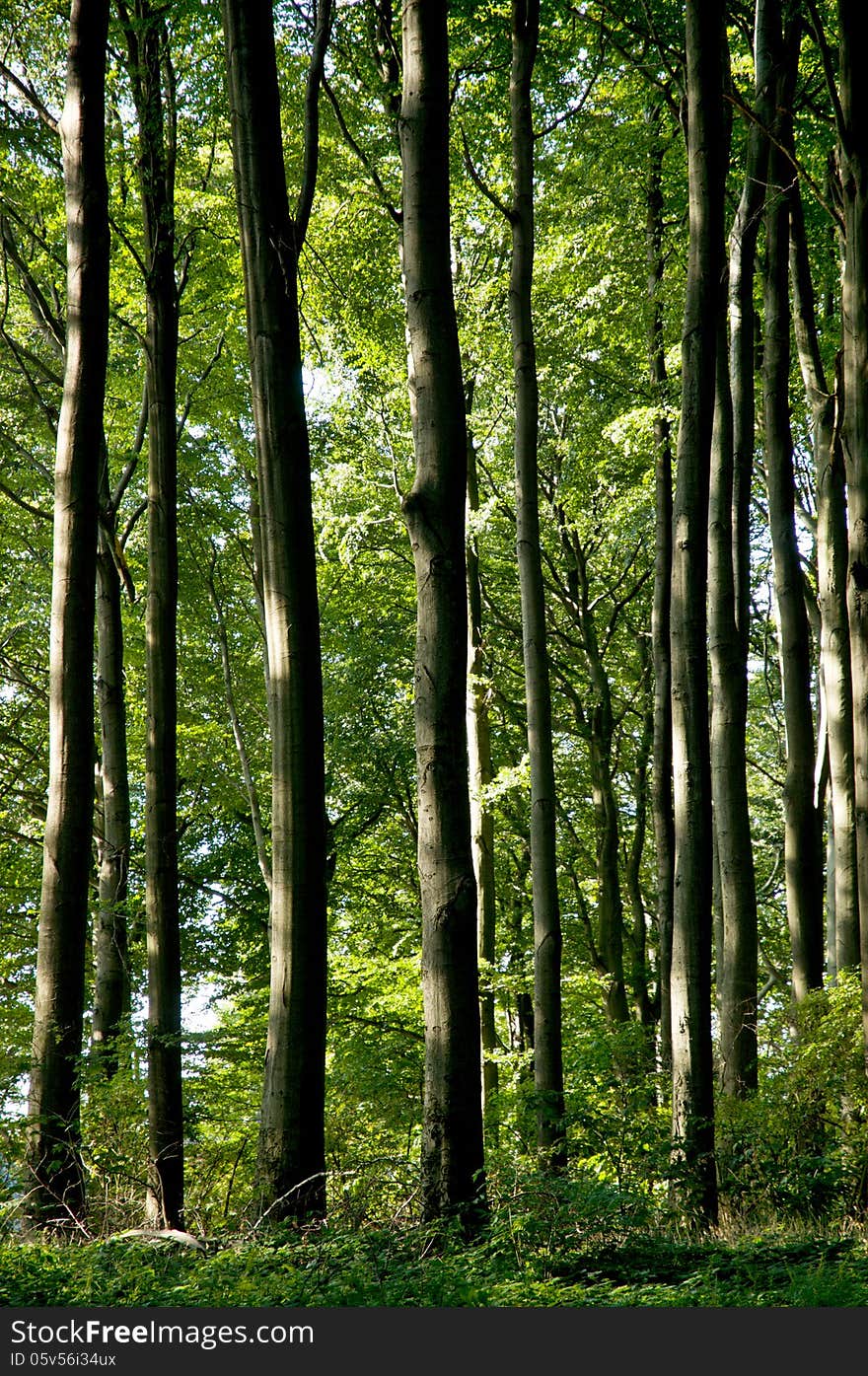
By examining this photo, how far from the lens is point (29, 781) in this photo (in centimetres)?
1791

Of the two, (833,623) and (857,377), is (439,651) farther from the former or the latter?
(833,623)

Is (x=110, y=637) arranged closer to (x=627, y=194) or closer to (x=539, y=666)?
(x=539, y=666)

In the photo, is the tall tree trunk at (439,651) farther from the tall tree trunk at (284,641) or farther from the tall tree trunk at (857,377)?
the tall tree trunk at (857,377)

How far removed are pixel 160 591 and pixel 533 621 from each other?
11.2 ft

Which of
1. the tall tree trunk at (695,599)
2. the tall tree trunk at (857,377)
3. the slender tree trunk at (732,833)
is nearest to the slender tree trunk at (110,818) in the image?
the slender tree trunk at (732,833)

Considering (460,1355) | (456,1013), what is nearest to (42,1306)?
(460,1355)

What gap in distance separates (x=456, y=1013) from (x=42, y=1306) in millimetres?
2178

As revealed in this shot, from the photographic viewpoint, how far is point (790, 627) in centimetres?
985

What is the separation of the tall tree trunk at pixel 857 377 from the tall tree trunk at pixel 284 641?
2.78m

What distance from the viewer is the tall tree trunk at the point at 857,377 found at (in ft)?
17.9

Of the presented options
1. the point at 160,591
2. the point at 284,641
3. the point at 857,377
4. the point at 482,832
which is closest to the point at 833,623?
the point at 857,377

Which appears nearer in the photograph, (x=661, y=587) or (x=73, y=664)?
(x=73, y=664)

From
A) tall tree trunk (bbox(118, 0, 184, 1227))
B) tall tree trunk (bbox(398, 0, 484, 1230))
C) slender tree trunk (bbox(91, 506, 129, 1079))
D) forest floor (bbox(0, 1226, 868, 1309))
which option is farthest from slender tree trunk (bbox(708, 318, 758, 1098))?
slender tree trunk (bbox(91, 506, 129, 1079))

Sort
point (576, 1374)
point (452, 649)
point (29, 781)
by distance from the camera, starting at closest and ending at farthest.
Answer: point (576, 1374)
point (452, 649)
point (29, 781)
